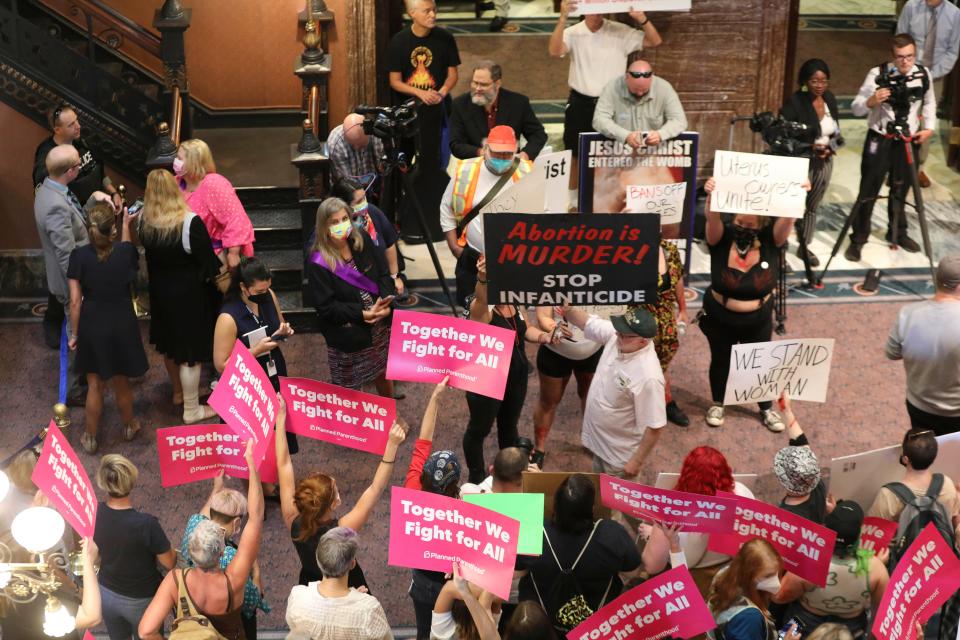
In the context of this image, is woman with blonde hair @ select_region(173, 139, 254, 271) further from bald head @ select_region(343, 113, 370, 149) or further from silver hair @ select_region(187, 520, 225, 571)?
silver hair @ select_region(187, 520, 225, 571)

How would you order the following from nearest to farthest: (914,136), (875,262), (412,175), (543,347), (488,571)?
(488,571)
(543,347)
(412,175)
(914,136)
(875,262)

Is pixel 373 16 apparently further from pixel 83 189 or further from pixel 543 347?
pixel 543 347

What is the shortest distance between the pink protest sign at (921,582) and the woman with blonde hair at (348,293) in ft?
11.6

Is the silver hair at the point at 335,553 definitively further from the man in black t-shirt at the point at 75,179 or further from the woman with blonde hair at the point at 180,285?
the man in black t-shirt at the point at 75,179

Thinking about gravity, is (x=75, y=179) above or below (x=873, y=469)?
above

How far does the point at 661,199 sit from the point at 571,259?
3623mm

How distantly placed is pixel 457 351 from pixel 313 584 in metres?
1.41

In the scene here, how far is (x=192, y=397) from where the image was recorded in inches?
324

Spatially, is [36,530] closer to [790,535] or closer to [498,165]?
[790,535]

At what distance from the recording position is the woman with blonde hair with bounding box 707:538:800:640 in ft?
16.1

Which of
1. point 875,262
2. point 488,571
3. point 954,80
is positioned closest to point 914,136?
point 875,262

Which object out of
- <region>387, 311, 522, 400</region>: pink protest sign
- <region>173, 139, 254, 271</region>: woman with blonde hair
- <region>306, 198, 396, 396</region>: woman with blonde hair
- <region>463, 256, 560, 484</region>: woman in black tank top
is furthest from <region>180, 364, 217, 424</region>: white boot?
<region>387, 311, 522, 400</region>: pink protest sign

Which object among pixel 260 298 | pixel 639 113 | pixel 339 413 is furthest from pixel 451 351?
pixel 639 113

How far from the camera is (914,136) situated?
9867 millimetres
